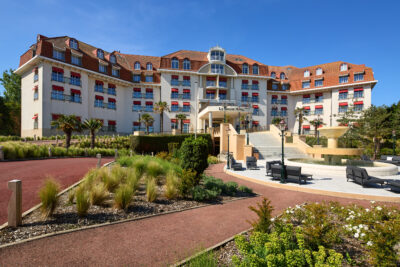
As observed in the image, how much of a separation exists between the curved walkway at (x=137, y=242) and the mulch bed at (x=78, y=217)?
0.35m

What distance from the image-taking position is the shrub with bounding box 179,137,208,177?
7.98 meters

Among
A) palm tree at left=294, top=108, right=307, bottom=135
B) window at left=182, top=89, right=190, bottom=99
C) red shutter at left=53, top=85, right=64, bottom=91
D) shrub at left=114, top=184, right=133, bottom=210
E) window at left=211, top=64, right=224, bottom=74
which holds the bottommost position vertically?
shrub at left=114, top=184, right=133, bottom=210

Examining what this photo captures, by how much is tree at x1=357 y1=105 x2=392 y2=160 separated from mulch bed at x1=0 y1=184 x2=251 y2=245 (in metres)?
23.0

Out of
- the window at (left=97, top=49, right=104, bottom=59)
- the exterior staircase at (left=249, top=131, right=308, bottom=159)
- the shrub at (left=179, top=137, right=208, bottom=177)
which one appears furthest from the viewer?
the window at (left=97, top=49, right=104, bottom=59)

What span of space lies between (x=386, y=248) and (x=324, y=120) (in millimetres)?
40249

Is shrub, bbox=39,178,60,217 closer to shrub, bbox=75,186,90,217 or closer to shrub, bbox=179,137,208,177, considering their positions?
shrub, bbox=75,186,90,217

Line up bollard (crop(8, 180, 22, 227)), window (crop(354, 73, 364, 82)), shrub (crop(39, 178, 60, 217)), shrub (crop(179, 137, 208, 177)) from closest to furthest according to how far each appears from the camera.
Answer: bollard (crop(8, 180, 22, 227))
shrub (crop(39, 178, 60, 217))
shrub (crop(179, 137, 208, 177))
window (crop(354, 73, 364, 82))

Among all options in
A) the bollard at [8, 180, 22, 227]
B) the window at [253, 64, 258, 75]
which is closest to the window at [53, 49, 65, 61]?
the bollard at [8, 180, 22, 227]

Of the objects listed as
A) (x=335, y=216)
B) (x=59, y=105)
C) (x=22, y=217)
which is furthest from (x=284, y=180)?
(x=59, y=105)

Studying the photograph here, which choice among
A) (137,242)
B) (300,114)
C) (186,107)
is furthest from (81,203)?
(300,114)

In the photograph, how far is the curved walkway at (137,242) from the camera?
3.47 meters

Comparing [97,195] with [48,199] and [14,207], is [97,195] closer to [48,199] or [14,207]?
[48,199]

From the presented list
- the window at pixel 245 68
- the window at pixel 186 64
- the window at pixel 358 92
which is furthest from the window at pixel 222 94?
the window at pixel 358 92

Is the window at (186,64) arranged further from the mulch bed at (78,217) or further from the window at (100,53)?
the mulch bed at (78,217)
